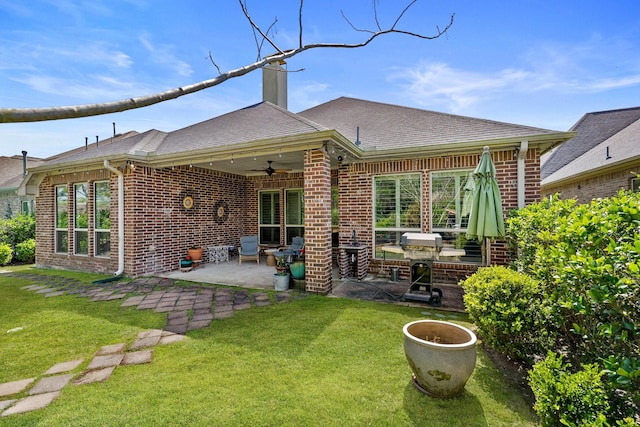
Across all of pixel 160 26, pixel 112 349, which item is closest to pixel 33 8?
pixel 160 26

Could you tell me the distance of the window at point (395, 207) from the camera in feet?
22.1

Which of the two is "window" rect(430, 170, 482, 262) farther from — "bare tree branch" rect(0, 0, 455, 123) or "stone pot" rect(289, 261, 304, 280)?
"bare tree branch" rect(0, 0, 455, 123)

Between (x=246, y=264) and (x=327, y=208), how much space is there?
463cm

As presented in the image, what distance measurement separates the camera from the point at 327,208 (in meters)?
5.69

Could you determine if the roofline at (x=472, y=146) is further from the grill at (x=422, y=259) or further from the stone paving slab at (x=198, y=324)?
the stone paving slab at (x=198, y=324)

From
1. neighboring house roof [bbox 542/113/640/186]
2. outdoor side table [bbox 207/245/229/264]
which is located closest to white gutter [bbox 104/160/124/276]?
outdoor side table [bbox 207/245/229/264]

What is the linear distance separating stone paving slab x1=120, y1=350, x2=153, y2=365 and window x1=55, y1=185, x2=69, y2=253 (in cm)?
769

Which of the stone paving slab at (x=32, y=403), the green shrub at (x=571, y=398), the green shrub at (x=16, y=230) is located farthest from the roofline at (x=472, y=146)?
A: the green shrub at (x=16, y=230)

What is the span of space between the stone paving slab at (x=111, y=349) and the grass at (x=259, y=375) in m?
0.11

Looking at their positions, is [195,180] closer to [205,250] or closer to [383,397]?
[205,250]

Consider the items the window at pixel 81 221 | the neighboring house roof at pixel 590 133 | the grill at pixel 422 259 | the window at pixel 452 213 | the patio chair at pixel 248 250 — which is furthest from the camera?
the neighboring house roof at pixel 590 133

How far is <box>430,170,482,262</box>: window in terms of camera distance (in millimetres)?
6312

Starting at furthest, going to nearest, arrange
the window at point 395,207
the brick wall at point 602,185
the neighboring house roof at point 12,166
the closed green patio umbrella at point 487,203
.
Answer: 1. the neighboring house roof at point 12,166
2. the brick wall at point 602,185
3. the window at point 395,207
4. the closed green patio umbrella at point 487,203

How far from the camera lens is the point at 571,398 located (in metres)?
1.75
